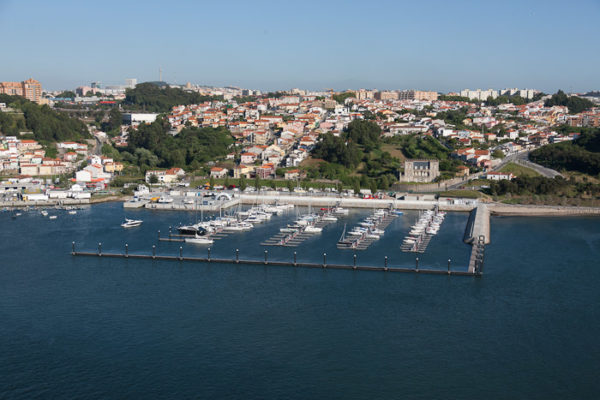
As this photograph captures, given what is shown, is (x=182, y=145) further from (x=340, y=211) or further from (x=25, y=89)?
(x=25, y=89)

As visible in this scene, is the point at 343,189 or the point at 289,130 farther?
the point at 289,130

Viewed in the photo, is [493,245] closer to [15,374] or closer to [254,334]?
[254,334]

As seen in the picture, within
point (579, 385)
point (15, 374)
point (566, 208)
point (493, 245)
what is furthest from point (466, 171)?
point (15, 374)

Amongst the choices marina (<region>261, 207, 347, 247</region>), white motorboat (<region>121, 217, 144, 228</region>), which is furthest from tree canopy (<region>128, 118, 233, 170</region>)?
marina (<region>261, 207, 347, 247</region>)

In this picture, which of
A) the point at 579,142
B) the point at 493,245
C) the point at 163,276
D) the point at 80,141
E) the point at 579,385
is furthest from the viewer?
the point at 80,141

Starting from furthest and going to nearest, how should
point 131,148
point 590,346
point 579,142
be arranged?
point 131,148 < point 579,142 < point 590,346

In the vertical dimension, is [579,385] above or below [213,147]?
below
